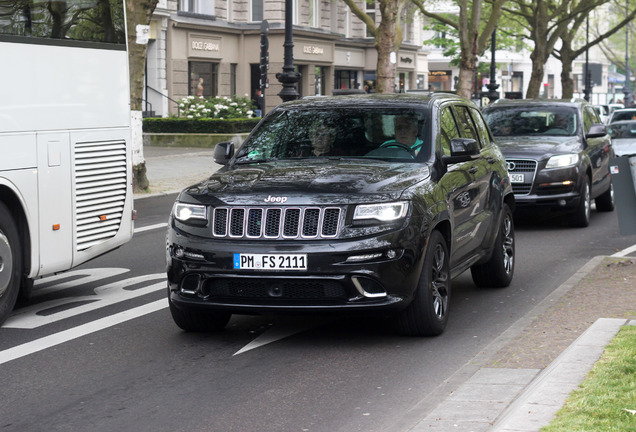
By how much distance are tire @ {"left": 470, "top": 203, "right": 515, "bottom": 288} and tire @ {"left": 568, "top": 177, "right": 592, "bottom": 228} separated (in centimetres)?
528

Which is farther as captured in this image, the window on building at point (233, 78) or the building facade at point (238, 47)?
the window on building at point (233, 78)

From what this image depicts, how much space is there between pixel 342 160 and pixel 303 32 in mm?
43529

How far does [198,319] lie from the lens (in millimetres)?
8109

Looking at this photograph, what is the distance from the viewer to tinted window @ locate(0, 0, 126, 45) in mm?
Answer: 8469

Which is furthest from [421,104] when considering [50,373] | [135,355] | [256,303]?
[50,373]

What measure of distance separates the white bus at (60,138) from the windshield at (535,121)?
777 centimetres

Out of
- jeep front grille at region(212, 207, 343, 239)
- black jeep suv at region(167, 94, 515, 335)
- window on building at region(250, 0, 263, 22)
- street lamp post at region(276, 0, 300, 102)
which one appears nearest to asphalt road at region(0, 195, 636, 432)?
black jeep suv at region(167, 94, 515, 335)

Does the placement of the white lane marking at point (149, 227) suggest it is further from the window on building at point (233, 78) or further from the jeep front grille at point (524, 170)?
the window on building at point (233, 78)

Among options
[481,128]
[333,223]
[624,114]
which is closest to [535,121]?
[481,128]

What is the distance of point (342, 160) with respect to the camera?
27.7 ft

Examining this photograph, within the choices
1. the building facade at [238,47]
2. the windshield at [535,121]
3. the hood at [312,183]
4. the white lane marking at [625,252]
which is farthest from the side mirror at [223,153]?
the building facade at [238,47]

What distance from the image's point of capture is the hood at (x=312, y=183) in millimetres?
7465

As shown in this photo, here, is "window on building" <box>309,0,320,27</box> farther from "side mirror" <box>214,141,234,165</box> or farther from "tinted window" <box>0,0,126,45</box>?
"side mirror" <box>214,141,234,165</box>

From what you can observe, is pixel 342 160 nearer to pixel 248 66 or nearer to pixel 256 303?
pixel 256 303
